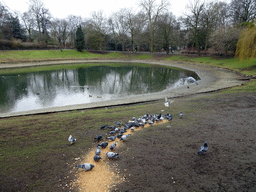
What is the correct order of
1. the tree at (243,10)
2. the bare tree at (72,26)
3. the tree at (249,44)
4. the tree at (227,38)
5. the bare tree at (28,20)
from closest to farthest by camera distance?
the tree at (249,44), the tree at (227,38), the tree at (243,10), the bare tree at (28,20), the bare tree at (72,26)

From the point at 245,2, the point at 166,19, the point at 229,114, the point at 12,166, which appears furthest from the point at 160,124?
the point at 166,19

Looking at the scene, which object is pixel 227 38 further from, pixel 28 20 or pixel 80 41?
pixel 28 20

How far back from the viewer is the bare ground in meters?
3.43

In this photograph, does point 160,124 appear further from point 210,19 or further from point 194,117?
point 210,19

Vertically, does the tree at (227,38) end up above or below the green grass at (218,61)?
above

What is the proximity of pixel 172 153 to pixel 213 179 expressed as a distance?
117 centimetres

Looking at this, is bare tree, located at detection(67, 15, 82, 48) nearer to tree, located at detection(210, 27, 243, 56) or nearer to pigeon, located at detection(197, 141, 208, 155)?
tree, located at detection(210, 27, 243, 56)

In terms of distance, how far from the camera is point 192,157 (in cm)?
430

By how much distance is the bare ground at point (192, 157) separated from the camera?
3.43 m

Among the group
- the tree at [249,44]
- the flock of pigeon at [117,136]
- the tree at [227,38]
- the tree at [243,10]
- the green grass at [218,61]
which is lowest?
the flock of pigeon at [117,136]

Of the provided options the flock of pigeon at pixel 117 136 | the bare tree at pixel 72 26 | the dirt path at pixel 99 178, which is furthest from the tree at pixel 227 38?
the bare tree at pixel 72 26

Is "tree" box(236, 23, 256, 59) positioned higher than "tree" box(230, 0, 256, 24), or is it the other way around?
"tree" box(230, 0, 256, 24)

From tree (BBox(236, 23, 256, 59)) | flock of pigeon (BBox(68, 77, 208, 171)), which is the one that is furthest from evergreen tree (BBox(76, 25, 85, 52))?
flock of pigeon (BBox(68, 77, 208, 171))

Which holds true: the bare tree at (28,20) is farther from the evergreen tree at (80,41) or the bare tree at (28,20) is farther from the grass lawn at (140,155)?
the grass lawn at (140,155)
